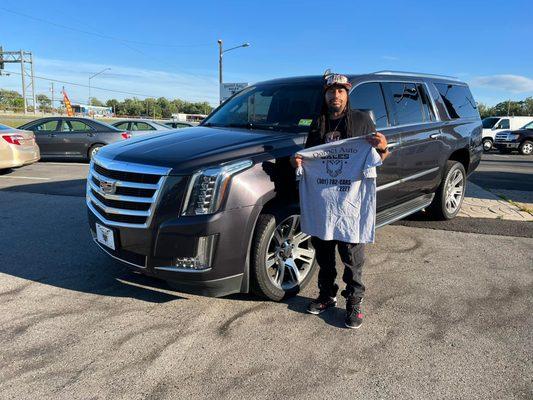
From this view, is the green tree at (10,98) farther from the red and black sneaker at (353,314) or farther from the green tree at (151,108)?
the red and black sneaker at (353,314)

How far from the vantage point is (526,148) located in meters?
22.2

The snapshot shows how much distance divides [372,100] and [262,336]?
9.04 feet

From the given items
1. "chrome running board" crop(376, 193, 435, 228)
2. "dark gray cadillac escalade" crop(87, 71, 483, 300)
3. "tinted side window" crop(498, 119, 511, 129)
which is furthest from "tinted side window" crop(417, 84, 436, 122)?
"tinted side window" crop(498, 119, 511, 129)

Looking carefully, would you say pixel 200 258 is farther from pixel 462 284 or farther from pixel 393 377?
pixel 462 284

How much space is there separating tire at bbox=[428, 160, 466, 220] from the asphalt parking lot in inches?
53.0

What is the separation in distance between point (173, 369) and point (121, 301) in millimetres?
1166

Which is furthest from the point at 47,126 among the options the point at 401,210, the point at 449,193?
the point at 401,210

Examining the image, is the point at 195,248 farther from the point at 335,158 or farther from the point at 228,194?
the point at 335,158

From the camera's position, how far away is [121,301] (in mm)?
3730

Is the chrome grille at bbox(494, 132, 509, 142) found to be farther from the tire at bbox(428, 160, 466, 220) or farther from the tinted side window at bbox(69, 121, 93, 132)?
the tinted side window at bbox(69, 121, 93, 132)

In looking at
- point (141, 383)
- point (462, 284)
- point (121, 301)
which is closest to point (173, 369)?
point (141, 383)

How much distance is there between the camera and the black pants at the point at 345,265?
3319 millimetres

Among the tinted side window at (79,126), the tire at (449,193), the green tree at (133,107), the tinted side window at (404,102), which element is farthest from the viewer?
the green tree at (133,107)

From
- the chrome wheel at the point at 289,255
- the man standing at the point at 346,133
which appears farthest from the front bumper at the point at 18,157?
the man standing at the point at 346,133
